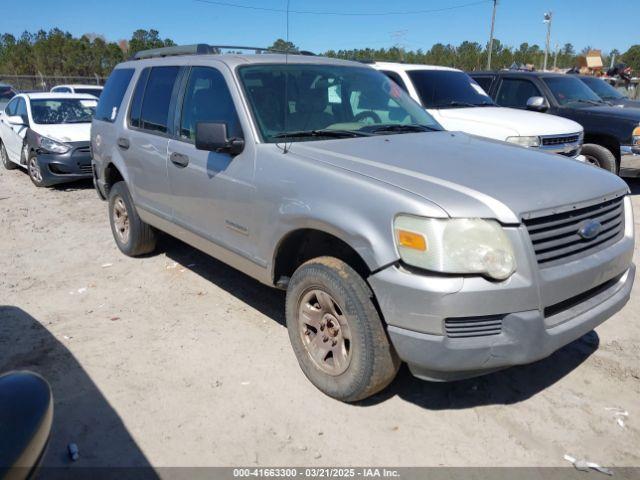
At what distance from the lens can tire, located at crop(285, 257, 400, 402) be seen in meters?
2.84

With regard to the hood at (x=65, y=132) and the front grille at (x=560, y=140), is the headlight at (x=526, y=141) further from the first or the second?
the hood at (x=65, y=132)

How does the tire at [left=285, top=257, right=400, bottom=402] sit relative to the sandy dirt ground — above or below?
above

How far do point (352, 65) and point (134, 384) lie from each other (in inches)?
119

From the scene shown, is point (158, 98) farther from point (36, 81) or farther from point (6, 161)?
point (36, 81)

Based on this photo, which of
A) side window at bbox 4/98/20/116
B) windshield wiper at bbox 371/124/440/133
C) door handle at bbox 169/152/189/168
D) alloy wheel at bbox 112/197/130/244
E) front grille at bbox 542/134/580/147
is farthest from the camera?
side window at bbox 4/98/20/116

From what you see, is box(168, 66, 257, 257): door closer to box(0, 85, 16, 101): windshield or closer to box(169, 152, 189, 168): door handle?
box(169, 152, 189, 168): door handle

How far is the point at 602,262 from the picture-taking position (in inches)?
116

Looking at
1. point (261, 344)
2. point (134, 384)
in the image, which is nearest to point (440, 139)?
point (261, 344)

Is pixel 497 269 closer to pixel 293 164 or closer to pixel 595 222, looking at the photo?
pixel 595 222

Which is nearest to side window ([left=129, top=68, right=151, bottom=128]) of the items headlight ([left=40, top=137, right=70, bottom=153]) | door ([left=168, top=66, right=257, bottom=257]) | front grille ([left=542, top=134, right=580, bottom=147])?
door ([left=168, top=66, right=257, bottom=257])

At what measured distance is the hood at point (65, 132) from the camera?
9352 millimetres

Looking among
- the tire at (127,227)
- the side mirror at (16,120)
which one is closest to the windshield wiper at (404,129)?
the tire at (127,227)

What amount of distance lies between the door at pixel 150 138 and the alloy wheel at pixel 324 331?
190 cm

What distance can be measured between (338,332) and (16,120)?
979cm
